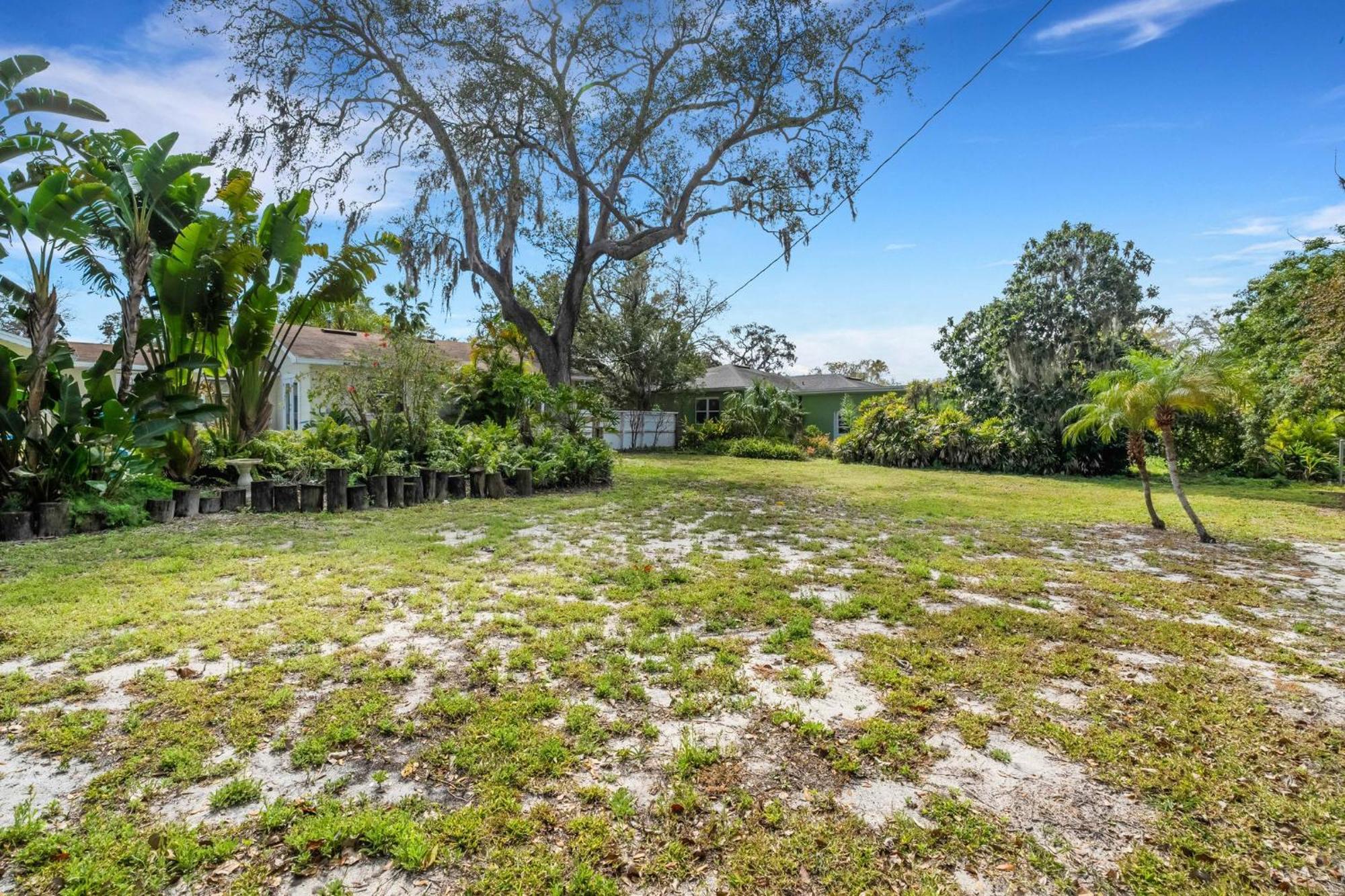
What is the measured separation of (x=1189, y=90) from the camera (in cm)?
880

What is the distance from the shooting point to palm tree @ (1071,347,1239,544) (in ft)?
21.1

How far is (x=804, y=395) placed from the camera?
83.2ft

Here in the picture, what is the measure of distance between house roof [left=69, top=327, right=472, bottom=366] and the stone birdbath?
5.66 metres

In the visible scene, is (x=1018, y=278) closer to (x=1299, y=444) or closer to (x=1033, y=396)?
(x=1033, y=396)

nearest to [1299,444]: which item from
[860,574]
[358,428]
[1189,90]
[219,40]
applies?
[1189,90]

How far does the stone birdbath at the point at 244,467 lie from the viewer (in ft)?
27.0

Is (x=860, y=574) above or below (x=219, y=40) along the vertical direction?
below

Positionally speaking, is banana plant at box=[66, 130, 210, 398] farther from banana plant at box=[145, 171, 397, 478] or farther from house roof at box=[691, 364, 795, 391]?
house roof at box=[691, 364, 795, 391]

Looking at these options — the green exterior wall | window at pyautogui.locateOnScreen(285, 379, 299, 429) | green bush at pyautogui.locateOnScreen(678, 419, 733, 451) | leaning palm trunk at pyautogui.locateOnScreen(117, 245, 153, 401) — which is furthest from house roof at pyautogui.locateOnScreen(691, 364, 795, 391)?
leaning palm trunk at pyautogui.locateOnScreen(117, 245, 153, 401)

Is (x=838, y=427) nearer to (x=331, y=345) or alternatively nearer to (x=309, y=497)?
(x=331, y=345)

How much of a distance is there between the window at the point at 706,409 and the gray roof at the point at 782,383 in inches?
23.9

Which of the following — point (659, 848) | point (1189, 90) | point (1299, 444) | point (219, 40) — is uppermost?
point (219, 40)

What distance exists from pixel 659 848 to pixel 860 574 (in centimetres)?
361

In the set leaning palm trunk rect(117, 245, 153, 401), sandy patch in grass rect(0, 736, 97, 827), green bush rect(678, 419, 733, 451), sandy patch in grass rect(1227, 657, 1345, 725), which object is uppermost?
leaning palm trunk rect(117, 245, 153, 401)
